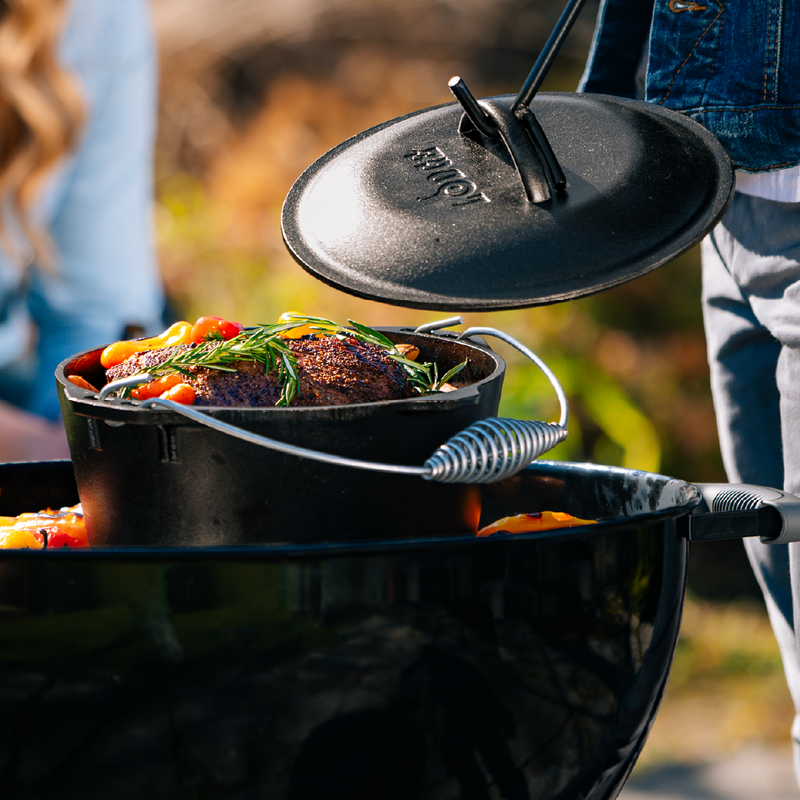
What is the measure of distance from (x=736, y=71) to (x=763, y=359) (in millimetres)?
409

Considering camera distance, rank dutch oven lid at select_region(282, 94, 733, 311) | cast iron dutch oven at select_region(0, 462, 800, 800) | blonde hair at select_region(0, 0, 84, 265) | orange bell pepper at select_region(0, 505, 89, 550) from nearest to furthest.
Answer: cast iron dutch oven at select_region(0, 462, 800, 800) < dutch oven lid at select_region(282, 94, 733, 311) < orange bell pepper at select_region(0, 505, 89, 550) < blonde hair at select_region(0, 0, 84, 265)

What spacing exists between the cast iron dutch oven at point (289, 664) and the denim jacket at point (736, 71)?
624 millimetres

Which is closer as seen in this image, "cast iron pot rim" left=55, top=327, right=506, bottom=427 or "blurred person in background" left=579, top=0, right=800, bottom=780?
"cast iron pot rim" left=55, top=327, right=506, bottom=427

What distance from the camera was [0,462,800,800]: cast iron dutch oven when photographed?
2.43 feet

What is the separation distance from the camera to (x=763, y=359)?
1.29 m

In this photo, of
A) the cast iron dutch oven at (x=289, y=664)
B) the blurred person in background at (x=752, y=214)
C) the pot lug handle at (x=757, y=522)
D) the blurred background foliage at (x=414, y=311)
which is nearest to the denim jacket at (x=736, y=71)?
the blurred person in background at (x=752, y=214)

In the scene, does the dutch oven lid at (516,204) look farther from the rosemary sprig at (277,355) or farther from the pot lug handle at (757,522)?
the pot lug handle at (757,522)

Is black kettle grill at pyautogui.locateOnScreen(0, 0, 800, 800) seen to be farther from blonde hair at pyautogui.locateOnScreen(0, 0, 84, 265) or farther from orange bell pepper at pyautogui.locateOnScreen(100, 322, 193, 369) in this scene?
blonde hair at pyautogui.locateOnScreen(0, 0, 84, 265)

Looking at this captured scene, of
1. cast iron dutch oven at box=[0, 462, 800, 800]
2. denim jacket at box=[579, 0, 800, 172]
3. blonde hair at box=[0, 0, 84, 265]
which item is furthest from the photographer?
blonde hair at box=[0, 0, 84, 265]

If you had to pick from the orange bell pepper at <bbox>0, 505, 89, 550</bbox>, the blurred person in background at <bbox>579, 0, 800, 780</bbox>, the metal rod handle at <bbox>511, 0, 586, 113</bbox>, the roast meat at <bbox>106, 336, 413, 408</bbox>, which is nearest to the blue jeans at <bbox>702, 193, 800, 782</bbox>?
the blurred person in background at <bbox>579, 0, 800, 780</bbox>

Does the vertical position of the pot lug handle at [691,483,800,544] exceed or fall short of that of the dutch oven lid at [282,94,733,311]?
it falls short

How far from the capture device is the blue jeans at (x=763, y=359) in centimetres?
116

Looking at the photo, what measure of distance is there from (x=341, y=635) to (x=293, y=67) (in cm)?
460

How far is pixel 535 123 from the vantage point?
0.95m
